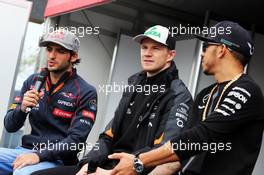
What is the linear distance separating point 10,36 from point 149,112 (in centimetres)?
356

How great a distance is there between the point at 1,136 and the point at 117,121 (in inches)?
123

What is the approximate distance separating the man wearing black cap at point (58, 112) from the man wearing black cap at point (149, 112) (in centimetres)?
31

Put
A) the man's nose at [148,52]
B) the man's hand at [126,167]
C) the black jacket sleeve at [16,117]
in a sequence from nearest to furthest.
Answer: the man's hand at [126,167] < the man's nose at [148,52] < the black jacket sleeve at [16,117]

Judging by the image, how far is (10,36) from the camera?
597 centimetres

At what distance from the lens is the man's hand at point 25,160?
3173 mm

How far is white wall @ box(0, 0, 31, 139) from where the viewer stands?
586cm

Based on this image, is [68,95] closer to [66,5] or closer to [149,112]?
[149,112]

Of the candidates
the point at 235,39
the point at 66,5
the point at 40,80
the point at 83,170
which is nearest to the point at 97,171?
the point at 83,170

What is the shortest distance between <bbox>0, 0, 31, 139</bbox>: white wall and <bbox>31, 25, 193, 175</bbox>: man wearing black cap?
3.00 metres

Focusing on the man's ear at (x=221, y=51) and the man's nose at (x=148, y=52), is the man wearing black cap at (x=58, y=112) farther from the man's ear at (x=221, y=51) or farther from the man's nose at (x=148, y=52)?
the man's ear at (x=221, y=51)

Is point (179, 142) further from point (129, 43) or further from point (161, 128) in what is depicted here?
point (129, 43)

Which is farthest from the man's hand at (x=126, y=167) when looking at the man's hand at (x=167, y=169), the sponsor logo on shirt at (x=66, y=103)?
the sponsor logo on shirt at (x=66, y=103)

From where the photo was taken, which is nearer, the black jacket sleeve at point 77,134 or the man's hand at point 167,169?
the man's hand at point 167,169

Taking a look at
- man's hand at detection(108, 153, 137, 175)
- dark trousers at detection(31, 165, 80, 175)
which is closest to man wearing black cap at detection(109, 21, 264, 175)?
man's hand at detection(108, 153, 137, 175)
